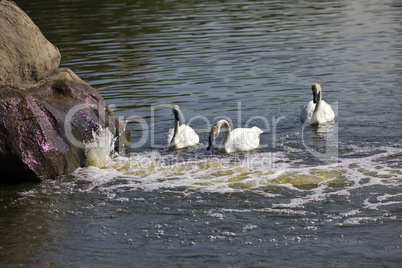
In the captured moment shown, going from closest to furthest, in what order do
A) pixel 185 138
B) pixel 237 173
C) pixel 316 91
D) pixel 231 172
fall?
pixel 237 173, pixel 231 172, pixel 185 138, pixel 316 91

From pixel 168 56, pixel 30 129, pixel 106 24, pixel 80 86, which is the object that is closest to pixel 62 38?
pixel 106 24

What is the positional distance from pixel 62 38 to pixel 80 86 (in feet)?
43.7

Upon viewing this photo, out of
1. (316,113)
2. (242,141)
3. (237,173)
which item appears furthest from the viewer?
(316,113)

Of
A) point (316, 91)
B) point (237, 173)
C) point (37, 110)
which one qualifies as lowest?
point (237, 173)

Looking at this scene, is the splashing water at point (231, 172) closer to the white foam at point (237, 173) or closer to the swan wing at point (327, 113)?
the white foam at point (237, 173)

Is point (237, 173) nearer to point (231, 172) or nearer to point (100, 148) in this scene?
point (231, 172)

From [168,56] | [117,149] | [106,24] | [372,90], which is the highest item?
[106,24]

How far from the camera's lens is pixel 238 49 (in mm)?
21250

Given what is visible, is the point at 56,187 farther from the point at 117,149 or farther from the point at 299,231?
the point at 299,231

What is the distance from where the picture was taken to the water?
757 centimetres

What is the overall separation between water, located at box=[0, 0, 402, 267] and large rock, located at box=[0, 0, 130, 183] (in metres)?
0.30

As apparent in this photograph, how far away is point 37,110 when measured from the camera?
418 inches

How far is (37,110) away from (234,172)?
3.50 metres

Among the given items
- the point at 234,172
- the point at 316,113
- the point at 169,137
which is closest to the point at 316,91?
the point at 316,113
